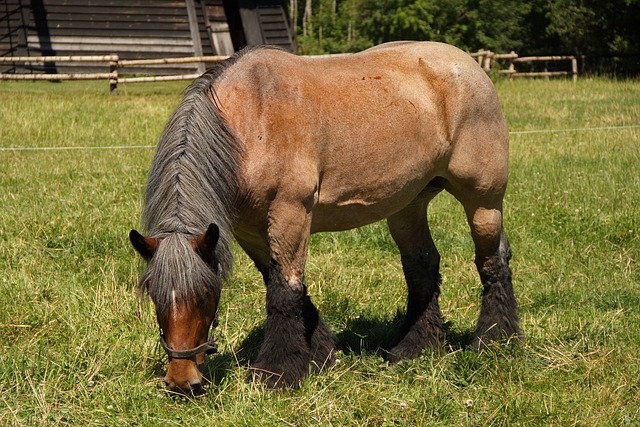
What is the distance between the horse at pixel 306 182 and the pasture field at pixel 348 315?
0.34m

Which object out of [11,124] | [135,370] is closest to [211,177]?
[135,370]

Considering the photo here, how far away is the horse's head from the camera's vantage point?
150 inches

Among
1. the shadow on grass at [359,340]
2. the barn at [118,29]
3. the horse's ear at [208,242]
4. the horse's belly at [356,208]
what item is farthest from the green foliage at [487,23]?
the horse's ear at [208,242]

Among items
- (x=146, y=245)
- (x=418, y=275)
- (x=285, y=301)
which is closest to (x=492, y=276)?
(x=418, y=275)

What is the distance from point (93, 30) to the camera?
2489 centimetres

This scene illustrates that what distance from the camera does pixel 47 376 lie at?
439cm

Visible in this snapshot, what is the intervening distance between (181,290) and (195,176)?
63cm

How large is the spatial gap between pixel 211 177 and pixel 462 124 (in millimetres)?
1935

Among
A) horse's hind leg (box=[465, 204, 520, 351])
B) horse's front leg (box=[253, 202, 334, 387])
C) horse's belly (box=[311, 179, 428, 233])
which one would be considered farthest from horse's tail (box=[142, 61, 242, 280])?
horse's hind leg (box=[465, 204, 520, 351])

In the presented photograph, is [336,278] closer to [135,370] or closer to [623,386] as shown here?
[135,370]

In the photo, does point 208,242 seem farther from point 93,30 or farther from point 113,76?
point 93,30

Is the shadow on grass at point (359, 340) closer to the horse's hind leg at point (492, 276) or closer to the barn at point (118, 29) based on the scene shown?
the horse's hind leg at point (492, 276)

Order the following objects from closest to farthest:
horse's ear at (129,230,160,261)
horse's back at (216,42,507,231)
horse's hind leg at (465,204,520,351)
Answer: horse's ear at (129,230,160,261)
horse's back at (216,42,507,231)
horse's hind leg at (465,204,520,351)

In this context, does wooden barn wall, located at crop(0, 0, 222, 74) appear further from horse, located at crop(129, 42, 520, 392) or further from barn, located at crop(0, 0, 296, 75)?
horse, located at crop(129, 42, 520, 392)
